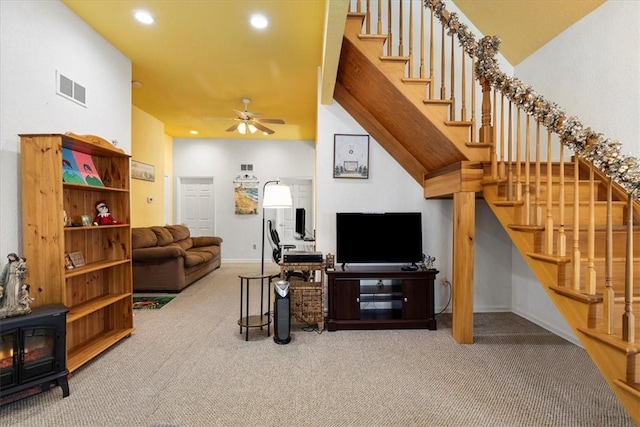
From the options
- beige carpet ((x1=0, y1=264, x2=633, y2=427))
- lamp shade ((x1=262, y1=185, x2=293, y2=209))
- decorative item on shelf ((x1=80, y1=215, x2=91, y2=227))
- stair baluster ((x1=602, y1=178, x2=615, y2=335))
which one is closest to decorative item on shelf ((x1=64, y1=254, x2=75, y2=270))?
decorative item on shelf ((x1=80, y1=215, x2=91, y2=227))

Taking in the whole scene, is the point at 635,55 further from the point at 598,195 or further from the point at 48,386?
the point at 48,386

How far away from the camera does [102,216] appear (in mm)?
2857

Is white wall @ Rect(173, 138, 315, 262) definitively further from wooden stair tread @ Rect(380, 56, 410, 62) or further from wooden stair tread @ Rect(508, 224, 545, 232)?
wooden stair tread @ Rect(508, 224, 545, 232)

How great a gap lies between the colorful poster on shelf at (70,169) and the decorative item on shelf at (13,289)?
2.41 ft

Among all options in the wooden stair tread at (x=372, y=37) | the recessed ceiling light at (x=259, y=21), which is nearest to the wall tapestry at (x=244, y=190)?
the recessed ceiling light at (x=259, y=21)

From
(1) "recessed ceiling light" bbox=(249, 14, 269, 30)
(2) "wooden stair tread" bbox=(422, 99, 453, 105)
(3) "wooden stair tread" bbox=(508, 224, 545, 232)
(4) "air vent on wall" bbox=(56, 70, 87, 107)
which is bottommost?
(3) "wooden stair tread" bbox=(508, 224, 545, 232)

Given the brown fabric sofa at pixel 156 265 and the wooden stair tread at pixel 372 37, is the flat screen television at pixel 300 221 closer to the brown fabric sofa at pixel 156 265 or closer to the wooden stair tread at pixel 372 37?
the brown fabric sofa at pixel 156 265

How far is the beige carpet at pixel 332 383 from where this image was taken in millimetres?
1849

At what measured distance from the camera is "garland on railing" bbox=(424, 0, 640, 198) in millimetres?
Answer: 1527

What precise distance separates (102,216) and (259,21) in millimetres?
2374

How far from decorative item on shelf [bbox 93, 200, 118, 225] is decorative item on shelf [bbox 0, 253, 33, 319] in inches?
35.3

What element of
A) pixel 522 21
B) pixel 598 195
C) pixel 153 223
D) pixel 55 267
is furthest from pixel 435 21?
pixel 153 223

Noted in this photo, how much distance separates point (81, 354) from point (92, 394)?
0.54 meters

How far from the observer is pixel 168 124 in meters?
6.20
